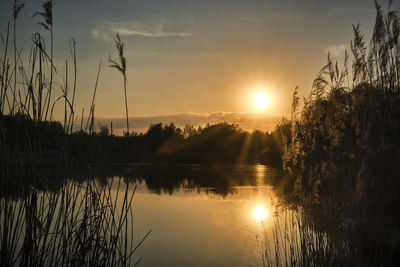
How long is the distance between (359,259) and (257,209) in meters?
7.10

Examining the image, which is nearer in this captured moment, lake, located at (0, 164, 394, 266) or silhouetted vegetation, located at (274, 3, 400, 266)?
lake, located at (0, 164, 394, 266)

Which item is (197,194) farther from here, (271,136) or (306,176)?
(271,136)

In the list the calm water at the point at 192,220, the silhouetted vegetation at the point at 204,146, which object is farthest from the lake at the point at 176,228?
the silhouetted vegetation at the point at 204,146

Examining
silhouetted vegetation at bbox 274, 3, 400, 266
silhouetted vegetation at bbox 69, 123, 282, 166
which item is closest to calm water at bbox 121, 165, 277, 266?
silhouetted vegetation at bbox 274, 3, 400, 266

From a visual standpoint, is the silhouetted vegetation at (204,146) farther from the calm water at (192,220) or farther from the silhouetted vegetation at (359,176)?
the silhouetted vegetation at (359,176)

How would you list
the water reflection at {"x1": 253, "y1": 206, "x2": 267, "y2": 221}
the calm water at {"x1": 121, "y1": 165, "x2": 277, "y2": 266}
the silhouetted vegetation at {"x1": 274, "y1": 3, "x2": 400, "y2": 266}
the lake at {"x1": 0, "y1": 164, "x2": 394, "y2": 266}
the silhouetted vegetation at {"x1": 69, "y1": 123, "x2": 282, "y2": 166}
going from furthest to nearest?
→ the silhouetted vegetation at {"x1": 69, "y1": 123, "x2": 282, "y2": 166}
the water reflection at {"x1": 253, "y1": 206, "x2": 267, "y2": 221}
the calm water at {"x1": 121, "y1": 165, "x2": 277, "y2": 266}
the silhouetted vegetation at {"x1": 274, "y1": 3, "x2": 400, "y2": 266}
the lake at {"x1": 0, "y1": 164, "x2": 394, "y2": 266}

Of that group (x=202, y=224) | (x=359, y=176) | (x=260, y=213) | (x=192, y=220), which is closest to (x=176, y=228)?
(x=202, y=224)

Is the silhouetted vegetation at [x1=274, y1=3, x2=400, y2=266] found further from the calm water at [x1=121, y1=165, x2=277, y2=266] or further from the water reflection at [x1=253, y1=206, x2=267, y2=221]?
the water reflection at [x1=253, y1=206, x2=267, y2=221]

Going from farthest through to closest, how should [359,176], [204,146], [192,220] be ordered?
[204,146]
[192,220]
[359,176]

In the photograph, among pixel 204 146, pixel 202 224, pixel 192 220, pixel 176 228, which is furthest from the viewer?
pixel 204 146

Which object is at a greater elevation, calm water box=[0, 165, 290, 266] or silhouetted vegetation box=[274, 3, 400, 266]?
silhouetted vegetation box=[274, 3, 400, 266]

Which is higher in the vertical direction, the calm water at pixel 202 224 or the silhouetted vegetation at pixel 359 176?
the silhouetted vegetation at pixel 359 176

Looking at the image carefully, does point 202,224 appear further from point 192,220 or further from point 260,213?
point 260,213

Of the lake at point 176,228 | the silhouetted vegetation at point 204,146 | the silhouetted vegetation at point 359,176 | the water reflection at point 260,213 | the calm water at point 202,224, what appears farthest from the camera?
the silhouetted vegetation at point 204,146
